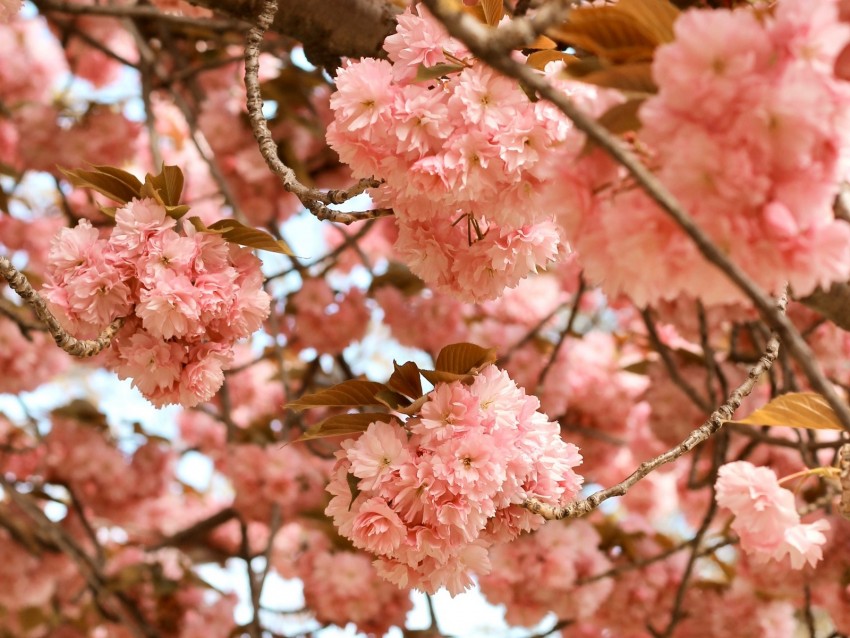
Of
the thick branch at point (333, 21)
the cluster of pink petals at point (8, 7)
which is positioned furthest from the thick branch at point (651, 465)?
the cluster of pink petals at point (8, 7)

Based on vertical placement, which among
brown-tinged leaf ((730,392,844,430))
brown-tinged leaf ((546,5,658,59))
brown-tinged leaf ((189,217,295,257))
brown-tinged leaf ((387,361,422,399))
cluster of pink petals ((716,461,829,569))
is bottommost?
cluster of pink petals ((716,461,829,569))

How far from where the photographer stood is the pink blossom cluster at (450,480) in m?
1.02

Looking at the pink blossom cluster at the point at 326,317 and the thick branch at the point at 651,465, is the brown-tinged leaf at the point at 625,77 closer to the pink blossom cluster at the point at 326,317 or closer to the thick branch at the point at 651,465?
the thick branch at the point at 651,465

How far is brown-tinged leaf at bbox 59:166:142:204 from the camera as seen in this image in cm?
117

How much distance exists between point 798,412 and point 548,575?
1.18 m

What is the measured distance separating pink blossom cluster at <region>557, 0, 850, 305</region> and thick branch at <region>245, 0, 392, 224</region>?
0.52m

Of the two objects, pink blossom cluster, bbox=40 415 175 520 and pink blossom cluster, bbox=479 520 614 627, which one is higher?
pink blossom cluster, bbox=479 520 614 627

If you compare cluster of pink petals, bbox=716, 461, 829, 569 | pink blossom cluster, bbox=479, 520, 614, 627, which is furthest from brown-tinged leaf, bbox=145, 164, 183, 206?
pink blossom cluster, bbox=479, 520, 614, 627

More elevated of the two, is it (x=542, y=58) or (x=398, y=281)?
(x=542, y=58)

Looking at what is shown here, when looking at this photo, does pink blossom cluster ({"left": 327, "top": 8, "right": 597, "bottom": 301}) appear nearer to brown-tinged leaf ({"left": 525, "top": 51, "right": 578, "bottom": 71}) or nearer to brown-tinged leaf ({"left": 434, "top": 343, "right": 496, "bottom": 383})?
brown-tinged leaf ({"left": 525, "top": 51, "right": 578, "bottom": 71})

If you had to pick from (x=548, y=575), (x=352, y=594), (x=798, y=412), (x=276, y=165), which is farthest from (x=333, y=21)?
(x=352, y=594)

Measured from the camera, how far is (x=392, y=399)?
1.12 m

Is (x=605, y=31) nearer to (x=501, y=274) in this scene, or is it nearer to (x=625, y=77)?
(x=625, y=77)

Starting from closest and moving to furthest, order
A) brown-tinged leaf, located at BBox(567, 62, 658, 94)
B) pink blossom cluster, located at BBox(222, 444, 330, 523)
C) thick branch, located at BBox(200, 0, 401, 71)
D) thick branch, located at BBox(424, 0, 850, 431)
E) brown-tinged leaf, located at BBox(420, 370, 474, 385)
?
1. thick branch, located at BBox(424, 0, 850, 431)
2. brown-tinged leaf, located at BBox(567, 62, 658, 94)
3. brown-tinged leaf, located at BBox(420, 370, 474, 385)
4. thick branch, located at BBox(200, 0, 401, 71)
5. pink blossom cluster, located at BBox(222, 444, 330, 523)
